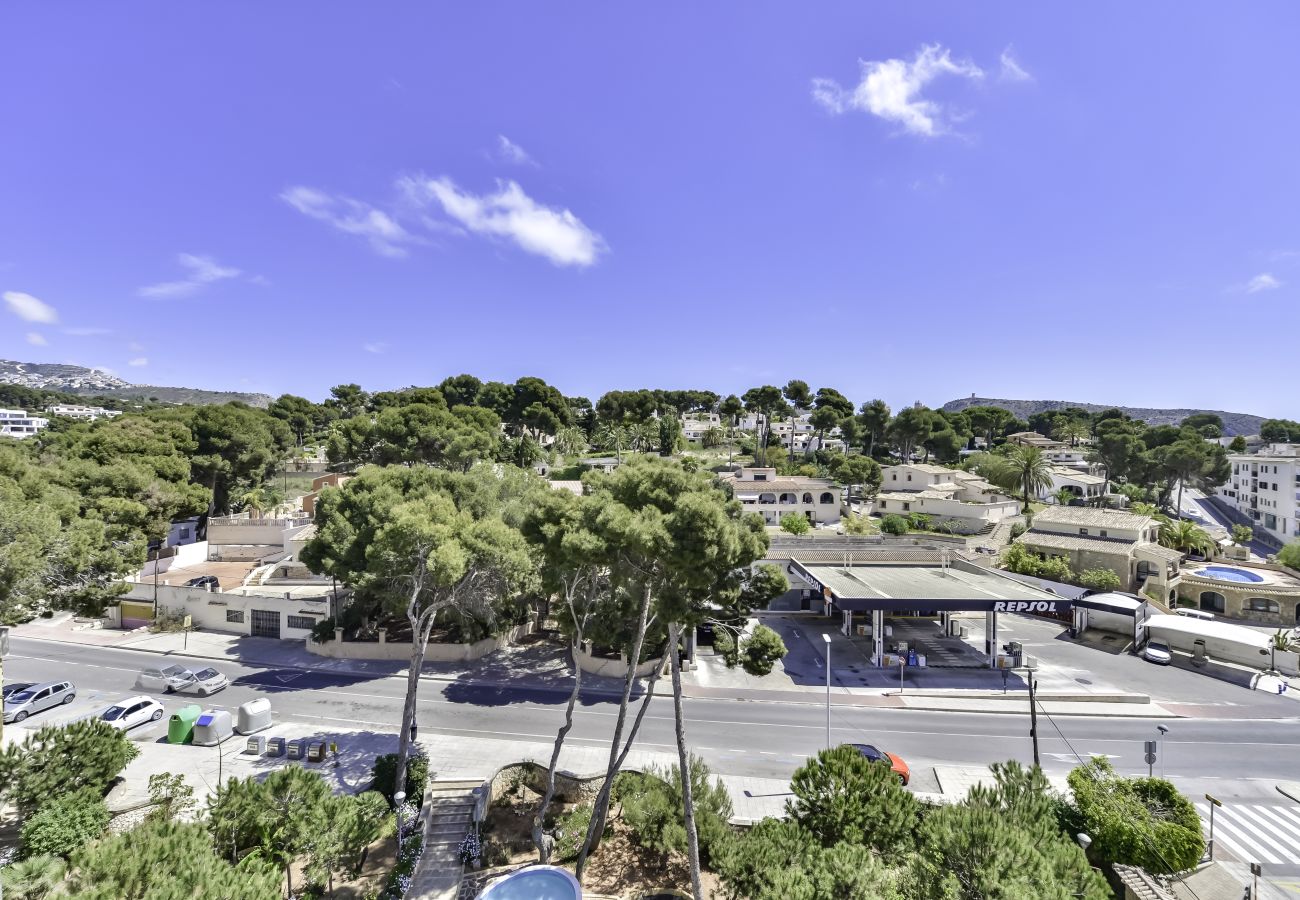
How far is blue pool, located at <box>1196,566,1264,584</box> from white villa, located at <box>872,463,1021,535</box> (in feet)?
51.2

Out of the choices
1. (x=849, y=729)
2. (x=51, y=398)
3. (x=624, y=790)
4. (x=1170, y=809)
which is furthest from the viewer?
(x=51, y=398)

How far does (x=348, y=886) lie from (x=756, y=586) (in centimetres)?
1322

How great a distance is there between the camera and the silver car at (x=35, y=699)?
2270 centimetres

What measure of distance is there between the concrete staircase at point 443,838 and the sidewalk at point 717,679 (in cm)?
938

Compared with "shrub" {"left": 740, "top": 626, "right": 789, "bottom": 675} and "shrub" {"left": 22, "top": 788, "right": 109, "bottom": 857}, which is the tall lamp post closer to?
"shrub" {"left": 22, "top": 788, "right": 109, "bottom": 857}

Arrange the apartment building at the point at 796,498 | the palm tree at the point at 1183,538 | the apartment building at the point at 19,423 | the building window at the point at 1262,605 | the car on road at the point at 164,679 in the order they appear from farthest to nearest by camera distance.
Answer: the apartment building at the point at 19,423 → the apartment building at the point at 796,498 → the palm tree at the point at 1183,538 → the building window at the point at 1262,605 → the car on road at the point at 164,679

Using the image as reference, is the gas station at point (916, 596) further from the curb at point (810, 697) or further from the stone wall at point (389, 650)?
the stone wall at point (389, 650)

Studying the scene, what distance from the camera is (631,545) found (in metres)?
13.8

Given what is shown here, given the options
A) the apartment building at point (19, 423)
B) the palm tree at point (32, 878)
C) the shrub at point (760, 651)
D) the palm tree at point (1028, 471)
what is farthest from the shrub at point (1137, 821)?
the apartment building at point (19, 423)

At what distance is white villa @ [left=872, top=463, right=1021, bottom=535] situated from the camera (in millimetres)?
56125

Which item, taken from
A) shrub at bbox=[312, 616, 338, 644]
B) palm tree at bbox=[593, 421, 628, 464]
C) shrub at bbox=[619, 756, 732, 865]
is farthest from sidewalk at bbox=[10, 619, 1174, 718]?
palm tree at bbox=[593, 421, 628, 464]

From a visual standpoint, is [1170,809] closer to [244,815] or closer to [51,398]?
[244,815]

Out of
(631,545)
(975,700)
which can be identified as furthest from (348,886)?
(975,700)

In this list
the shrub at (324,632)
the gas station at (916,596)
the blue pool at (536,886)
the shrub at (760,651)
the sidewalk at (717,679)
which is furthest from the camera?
the shrub at (324,632)
